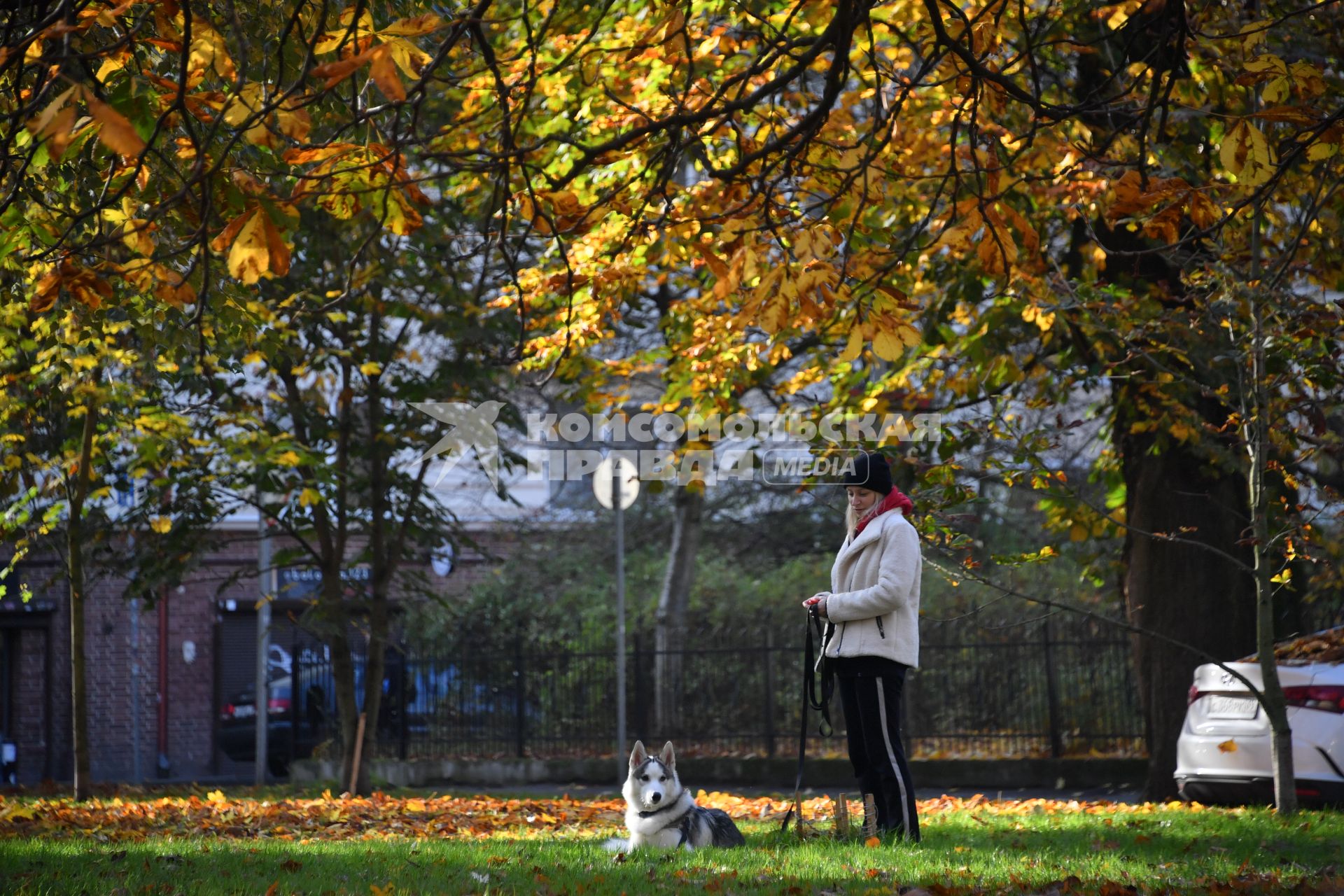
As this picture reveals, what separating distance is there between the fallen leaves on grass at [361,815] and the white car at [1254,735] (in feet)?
0.94

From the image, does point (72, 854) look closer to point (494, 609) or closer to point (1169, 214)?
point (1169, 214)

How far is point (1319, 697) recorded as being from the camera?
9.05m

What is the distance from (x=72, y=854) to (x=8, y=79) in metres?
3.80

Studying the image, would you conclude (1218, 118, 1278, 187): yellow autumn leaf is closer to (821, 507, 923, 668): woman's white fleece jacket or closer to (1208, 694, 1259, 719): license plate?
(821, 507, 923, 668): woman's white fleece jacket

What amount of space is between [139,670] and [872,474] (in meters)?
22.5

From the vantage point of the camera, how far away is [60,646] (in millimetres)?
24938

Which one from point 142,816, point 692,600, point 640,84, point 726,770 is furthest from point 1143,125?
point 692,600

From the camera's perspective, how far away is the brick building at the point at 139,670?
79.9 ft

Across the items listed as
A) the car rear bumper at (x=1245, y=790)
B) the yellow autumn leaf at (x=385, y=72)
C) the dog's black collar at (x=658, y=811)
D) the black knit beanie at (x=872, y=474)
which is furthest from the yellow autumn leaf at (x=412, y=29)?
the car rear bumper at (x=1245, y=790)

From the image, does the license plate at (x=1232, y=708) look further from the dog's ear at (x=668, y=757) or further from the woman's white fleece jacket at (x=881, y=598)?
the dog's ear at (x=668, y=757)

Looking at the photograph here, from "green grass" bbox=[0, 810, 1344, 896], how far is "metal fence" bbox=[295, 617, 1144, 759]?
757cm

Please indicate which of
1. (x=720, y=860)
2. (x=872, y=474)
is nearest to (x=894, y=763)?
(x=720, y=860)

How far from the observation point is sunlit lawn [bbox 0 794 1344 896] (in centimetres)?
540

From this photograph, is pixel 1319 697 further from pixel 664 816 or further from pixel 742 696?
pixel 742 696
